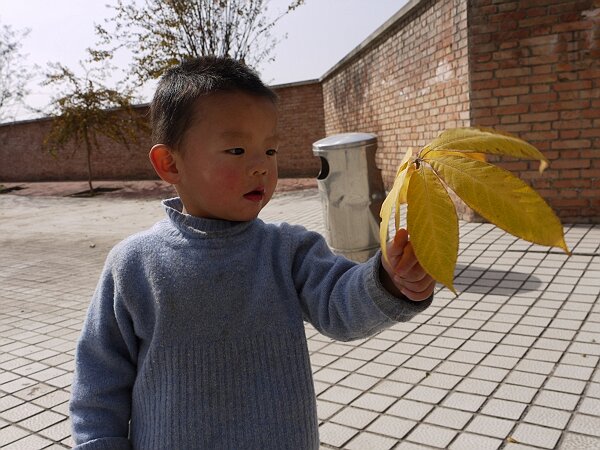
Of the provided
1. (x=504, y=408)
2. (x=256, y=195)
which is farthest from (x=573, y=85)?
(x=256, y=195)

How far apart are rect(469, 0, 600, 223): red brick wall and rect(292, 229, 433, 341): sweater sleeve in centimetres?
517

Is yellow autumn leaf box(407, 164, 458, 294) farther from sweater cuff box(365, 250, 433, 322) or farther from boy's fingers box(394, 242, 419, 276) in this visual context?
sweater cuff box(365, 250, 433, 322)

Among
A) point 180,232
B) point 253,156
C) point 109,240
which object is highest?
point 253,156

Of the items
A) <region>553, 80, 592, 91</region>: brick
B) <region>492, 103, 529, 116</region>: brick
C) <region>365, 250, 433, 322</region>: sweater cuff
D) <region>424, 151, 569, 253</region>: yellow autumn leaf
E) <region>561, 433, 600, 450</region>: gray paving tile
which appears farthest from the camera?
<region>492, 103, 529, 116</region>: brick

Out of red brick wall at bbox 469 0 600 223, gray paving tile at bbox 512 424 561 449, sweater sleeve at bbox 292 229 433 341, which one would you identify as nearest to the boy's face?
sweater sleeve at bbox 292 229 433 341

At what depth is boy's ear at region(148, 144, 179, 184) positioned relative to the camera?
4.33 feet

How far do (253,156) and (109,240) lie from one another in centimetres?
771

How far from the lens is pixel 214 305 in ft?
4.11

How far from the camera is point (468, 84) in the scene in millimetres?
6223

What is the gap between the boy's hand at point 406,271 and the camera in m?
0.90

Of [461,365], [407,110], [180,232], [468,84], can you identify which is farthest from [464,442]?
[407,110]

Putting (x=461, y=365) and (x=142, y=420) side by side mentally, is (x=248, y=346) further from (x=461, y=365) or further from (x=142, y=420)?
(x=461, y=365)

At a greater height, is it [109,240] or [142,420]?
[142,420]

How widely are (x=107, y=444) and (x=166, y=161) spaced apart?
69 centimetres
